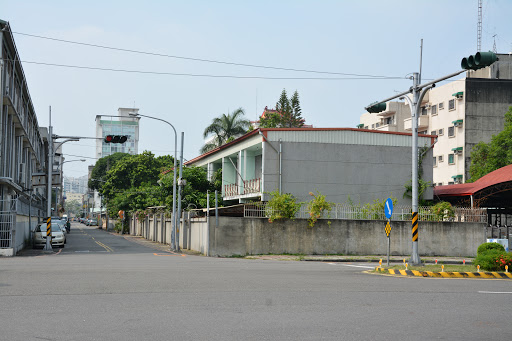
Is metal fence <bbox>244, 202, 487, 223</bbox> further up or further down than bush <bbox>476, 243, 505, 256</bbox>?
further up

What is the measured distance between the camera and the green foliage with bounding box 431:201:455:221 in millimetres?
31859

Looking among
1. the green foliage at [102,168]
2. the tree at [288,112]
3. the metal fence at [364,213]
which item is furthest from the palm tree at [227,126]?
the green foliage at [102,168]

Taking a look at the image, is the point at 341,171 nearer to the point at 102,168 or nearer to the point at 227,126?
the point at 227,126

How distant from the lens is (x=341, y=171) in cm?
3625

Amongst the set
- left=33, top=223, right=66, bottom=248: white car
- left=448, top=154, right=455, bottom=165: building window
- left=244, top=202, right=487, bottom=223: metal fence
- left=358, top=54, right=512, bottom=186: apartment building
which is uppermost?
left=358, top=54, right=512, bottom=186: apartment building

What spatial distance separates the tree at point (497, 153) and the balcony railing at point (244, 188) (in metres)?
23.3

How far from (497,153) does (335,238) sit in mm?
25983

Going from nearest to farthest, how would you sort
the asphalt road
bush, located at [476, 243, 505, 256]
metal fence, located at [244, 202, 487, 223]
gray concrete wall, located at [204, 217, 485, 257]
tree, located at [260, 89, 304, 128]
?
the asphalt road → bush, located at [476, 243, 505, 256] → gray concrete wall, located at [204, 217, 485, 257] → metal fence, located at [244, 202, 487, 223] → tree, located at [260, 89, 304, 128]

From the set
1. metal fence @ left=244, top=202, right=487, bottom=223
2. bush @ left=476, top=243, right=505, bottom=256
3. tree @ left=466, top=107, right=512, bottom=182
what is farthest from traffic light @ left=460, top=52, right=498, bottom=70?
tree @ left=466, top=107, right=512, bottom=182

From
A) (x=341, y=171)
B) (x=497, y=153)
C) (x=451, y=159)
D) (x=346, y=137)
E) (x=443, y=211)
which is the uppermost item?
(x=451, y=159)

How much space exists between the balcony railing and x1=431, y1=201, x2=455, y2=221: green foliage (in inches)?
435

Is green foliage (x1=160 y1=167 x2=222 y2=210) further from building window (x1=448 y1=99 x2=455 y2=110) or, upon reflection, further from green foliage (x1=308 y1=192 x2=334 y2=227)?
building window (x1=448 y1=99 x2=455 y2=110)

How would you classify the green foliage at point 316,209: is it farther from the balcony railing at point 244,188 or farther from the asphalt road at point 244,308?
the asphalt road at point 244,308

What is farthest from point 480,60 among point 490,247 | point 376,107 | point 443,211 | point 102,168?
point 102,168
